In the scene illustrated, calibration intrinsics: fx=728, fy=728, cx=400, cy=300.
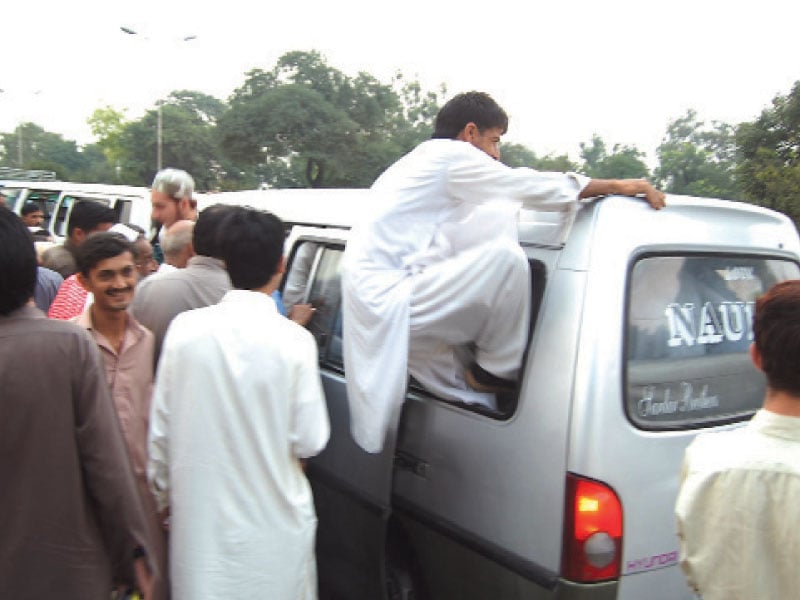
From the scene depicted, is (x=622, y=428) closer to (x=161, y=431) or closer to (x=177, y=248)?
(x=161, y=431)

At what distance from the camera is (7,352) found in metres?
1.73

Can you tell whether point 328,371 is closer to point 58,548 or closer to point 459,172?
point 459,172

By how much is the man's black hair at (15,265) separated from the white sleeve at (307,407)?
751 mm

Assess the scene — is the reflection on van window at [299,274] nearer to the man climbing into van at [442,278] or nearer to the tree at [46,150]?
the man climbing into van at [442,278]

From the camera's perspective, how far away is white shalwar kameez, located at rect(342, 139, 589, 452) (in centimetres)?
226

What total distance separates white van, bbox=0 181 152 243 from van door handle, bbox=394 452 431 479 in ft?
24.6

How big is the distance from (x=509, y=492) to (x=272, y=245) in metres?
1.04

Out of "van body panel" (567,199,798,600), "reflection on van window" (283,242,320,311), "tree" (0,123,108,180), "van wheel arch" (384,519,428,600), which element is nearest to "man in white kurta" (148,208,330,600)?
"van wheel arch" (384,519,428,600)

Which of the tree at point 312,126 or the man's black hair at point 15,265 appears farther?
the tree at point 312,126

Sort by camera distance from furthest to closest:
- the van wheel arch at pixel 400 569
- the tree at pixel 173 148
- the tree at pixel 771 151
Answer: the tree at pixel 173 148, the tree at pixel 771 151, the van wheel arch at pixel 400 569

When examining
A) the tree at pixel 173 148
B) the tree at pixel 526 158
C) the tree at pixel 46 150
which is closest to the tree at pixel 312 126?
the tree at pixel 526 158

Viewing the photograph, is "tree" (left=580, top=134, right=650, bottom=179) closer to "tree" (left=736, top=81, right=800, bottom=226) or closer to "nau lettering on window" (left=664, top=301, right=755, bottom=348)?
"tree" (left=736, top=81, right=800, bottom=226)

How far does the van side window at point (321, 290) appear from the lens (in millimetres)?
3281

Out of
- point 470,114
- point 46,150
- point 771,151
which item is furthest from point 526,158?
point 46,150
